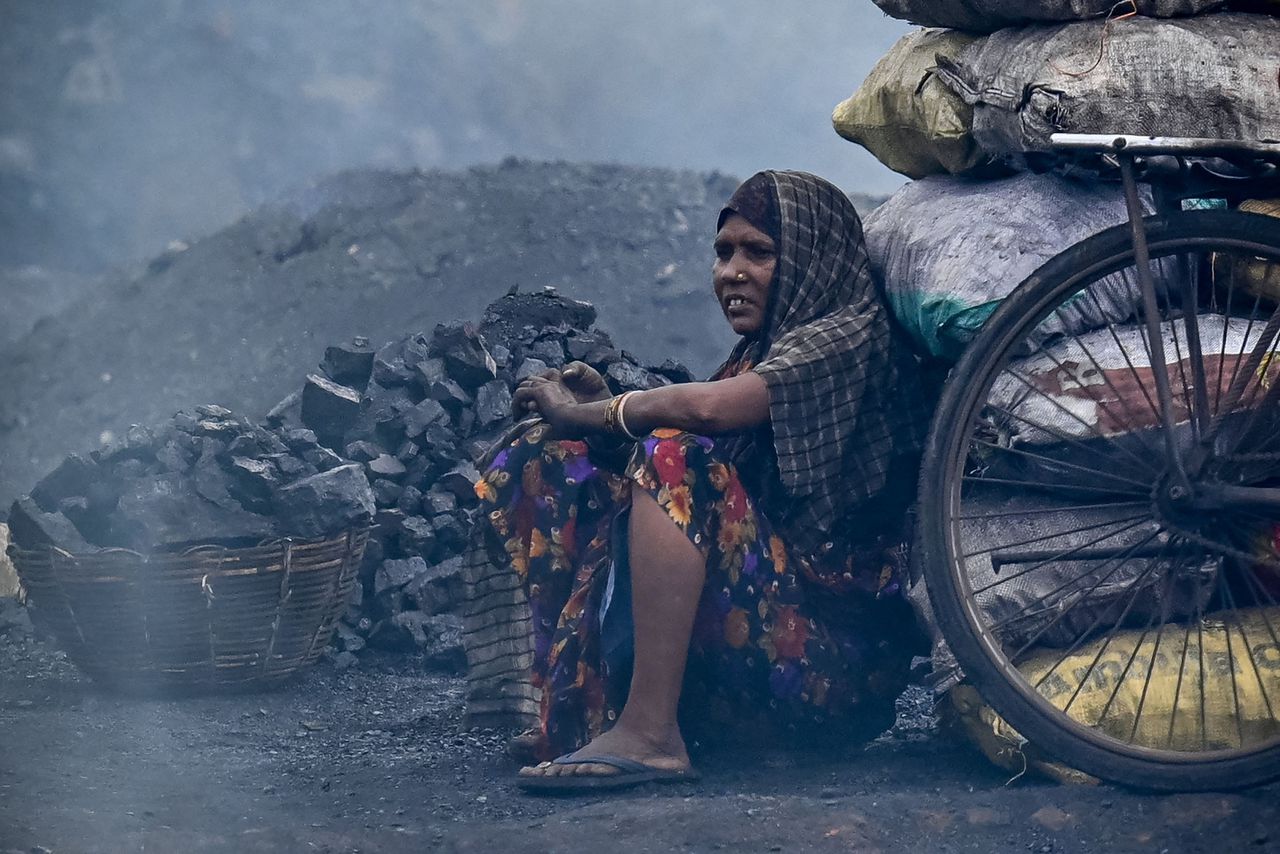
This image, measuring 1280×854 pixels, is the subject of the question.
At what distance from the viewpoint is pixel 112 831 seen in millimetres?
2656

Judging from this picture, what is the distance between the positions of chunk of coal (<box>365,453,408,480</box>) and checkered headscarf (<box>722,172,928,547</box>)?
2.46m

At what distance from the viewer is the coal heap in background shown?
440 inches

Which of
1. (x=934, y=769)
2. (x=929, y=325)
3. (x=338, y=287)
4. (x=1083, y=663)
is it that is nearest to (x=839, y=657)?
(x=934, y=769)

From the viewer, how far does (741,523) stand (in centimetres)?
291

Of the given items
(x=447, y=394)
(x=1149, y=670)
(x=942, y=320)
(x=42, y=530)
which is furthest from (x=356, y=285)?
(x=1149, y=670)

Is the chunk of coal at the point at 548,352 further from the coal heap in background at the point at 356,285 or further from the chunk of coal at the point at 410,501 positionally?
the coal heap in background at the point at 356,285

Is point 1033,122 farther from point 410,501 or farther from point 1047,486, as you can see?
point 410,501

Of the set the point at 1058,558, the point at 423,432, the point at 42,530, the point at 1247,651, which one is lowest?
the point at 1247,651

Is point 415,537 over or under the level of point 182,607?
over

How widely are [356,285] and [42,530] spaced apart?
27.7ft

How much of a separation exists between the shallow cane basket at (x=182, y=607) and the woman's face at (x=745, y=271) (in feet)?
5.73

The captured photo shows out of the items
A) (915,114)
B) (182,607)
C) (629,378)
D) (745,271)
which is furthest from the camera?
(629,378)

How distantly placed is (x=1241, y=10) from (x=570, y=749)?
228cm

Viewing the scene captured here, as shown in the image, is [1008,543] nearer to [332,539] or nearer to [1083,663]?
[1083,663]
